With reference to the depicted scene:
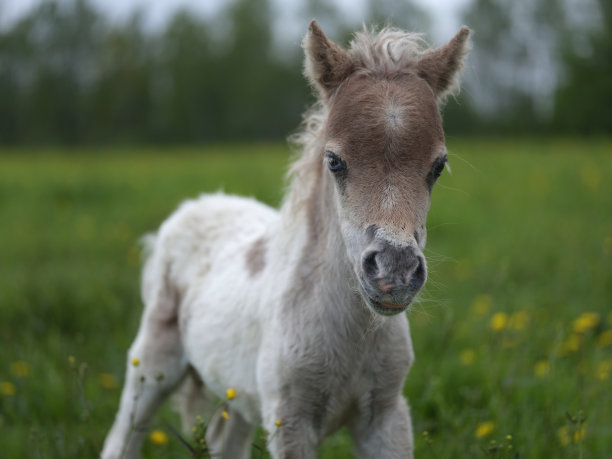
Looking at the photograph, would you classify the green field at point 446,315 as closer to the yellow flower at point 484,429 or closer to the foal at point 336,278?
the yellow flower at point 484,429

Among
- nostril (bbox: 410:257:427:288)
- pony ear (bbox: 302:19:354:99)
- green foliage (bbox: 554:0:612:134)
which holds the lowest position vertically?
nostril (bbox: 410:257:427:288)

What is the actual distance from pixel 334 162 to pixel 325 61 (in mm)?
496

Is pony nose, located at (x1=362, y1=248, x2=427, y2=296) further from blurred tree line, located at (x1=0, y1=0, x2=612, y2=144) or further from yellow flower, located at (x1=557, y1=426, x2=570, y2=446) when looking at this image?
blurred tree line, located at (x1=0, y1=0, x2=612, y2=144)

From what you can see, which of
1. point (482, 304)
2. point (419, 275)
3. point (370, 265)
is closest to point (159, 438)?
point (370, 265)

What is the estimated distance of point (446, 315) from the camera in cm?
363

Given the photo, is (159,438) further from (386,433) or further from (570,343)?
(570,343)

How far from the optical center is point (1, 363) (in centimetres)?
433

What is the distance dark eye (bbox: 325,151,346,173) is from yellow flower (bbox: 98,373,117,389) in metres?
2.54

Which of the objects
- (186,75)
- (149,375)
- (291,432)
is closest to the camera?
(291,432)

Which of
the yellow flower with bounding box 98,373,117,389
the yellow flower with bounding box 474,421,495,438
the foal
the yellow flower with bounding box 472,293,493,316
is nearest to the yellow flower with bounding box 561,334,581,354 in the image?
the yellow flower with bounding box 472,293,493,316

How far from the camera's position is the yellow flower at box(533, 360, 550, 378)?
3.72 m

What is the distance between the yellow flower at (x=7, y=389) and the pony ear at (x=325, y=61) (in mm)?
2711

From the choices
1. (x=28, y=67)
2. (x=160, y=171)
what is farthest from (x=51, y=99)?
(x=160, y=171)

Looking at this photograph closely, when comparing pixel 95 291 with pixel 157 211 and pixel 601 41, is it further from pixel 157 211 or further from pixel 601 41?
pixel 601 41
